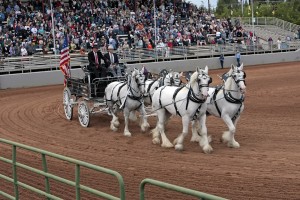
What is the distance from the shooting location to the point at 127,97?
Answer: 13141mm

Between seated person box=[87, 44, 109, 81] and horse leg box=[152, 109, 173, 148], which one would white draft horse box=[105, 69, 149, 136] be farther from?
horse leg box=[152, 109, 173, 148]

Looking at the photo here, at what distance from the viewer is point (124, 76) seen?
1505 centimetres

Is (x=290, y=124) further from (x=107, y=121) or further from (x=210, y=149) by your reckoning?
(x=107, y=121)

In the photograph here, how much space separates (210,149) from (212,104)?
1.29 m

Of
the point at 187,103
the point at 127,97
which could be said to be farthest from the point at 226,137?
the point at 127,97

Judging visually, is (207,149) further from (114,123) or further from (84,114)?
(84,114)

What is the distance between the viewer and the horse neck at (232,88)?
36.8 ft

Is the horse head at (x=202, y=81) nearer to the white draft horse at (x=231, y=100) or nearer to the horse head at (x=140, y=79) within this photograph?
the white draft horse at (x=231, y=100)

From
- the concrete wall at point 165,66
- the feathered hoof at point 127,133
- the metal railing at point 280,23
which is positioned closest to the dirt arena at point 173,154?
the feathered hoof at point 127,133

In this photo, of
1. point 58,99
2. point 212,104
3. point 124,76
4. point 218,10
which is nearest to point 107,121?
point 124,76

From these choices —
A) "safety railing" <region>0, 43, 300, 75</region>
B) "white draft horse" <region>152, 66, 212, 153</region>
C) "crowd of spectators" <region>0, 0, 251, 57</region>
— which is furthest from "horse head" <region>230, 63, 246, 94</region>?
"safety railing" <region>0, 43, 300, 75</region>

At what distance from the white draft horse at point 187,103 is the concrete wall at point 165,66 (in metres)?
15.2

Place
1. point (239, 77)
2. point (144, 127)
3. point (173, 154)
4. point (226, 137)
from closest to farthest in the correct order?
point (173, 154), point (239, 77), point (226, 137), point (144, 127)

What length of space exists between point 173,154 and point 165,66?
24095 millimetres
